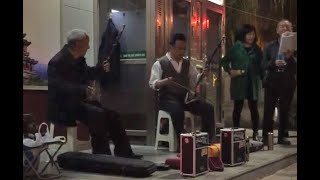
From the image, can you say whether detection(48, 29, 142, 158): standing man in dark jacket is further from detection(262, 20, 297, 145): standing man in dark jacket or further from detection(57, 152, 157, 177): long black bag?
detection(262, 20, 297, 145): standing man in dark jacket

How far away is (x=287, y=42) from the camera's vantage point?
15.6 feet

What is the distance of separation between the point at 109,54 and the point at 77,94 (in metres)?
0.44

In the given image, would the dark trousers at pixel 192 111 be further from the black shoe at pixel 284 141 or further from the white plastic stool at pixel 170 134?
the black shoe at pixel 284 141

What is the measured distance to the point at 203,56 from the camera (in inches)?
207

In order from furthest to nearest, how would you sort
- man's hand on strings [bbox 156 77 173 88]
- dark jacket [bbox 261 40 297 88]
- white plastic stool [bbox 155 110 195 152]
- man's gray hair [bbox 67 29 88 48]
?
1. dark jacket [bbox 261 40 297 88]
2. white plastic stool [bbox 155 110 195 152]
3. man's hand on strings [bbox 156 77 173 88]
4. man's gray hair [bbox 67 29 88 48]

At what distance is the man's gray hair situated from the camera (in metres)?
3.91

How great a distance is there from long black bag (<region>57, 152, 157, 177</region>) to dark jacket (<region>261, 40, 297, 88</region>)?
1653 millimetres

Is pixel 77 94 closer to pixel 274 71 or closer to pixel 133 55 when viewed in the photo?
pixel 133 55

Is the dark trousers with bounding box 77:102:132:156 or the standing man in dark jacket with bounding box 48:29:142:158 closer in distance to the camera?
the standing man in dark jacket with bounding box 48:29:142:158

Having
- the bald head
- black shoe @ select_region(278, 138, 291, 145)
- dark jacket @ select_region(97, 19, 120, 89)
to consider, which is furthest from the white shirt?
black shoe @ select_region(278, 138, 291, 145)

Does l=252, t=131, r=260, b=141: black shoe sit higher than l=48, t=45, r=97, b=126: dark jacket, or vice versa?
l=48, t=45, r=97, b=126: dark jacket
